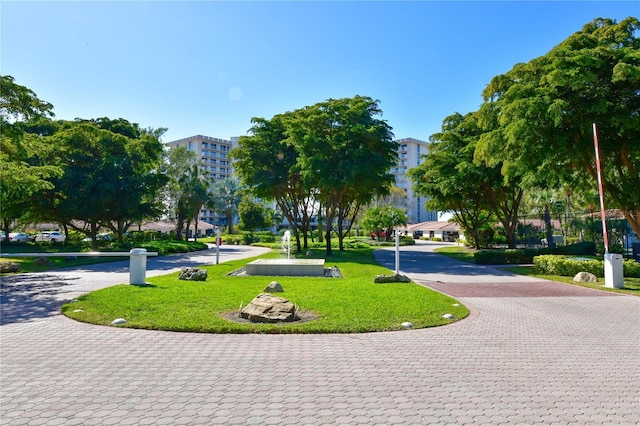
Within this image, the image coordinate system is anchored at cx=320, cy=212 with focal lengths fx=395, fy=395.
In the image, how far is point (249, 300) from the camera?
9859mm

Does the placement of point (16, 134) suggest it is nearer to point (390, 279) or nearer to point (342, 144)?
point (390, 279)

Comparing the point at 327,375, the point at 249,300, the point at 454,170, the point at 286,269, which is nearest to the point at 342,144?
the point at 454,170

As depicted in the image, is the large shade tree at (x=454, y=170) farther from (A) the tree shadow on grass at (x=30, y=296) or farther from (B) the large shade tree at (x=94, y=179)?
(A) the tree shadow on grass at (x=30, y=296)

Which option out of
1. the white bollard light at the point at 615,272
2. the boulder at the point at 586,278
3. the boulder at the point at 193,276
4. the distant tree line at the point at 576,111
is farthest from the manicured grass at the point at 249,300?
the distant tree line at the point at 576,111

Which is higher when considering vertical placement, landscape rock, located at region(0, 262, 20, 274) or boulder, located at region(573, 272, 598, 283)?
landscape rock, located at region(0, 262, 20, 274)

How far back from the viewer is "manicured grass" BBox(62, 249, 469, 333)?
24.2 feet

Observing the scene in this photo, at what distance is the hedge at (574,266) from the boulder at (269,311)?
1366 centimetres

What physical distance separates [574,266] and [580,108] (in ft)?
21.1

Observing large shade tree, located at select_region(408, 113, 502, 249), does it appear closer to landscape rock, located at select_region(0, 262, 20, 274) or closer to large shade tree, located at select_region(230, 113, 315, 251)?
large shade tree, located at select_region(230, 113, 315, 251)

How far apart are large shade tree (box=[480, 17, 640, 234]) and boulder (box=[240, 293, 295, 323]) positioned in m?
12.2

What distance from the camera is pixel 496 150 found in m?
18.1

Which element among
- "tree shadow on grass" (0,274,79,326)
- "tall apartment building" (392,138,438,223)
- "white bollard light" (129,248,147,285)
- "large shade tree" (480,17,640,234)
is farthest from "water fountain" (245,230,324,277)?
"tall apartment building" (392,138,438,223)

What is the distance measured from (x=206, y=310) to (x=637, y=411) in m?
7.38

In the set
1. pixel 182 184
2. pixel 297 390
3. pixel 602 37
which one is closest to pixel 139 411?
pixel 297 390
